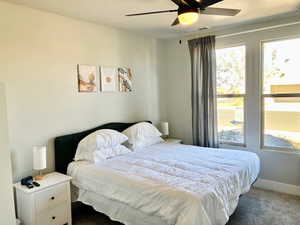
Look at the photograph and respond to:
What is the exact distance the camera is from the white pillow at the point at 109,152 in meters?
2.99

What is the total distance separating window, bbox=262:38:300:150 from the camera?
3496 millimetres

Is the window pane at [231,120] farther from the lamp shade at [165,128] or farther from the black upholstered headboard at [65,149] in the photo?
the black upholstered headboard at [65,149]

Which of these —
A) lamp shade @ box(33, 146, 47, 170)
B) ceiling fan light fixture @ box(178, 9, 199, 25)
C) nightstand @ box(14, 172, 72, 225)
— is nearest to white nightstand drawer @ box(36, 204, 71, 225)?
nightstand @ box(14, 172, 72, 225)

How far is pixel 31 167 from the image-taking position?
9.20ft

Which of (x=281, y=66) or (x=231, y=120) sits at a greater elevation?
(x=281, y=66)

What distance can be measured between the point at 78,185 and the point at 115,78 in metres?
1.78

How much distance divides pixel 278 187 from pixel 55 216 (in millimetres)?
3245

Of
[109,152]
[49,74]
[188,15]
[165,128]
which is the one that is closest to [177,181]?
[109,152]

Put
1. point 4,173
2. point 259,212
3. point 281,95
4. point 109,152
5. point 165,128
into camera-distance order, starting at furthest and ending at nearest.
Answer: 1. point 165,128
2. point 281,95
3. point 109,152
4. point 259,212
5. point 4,173

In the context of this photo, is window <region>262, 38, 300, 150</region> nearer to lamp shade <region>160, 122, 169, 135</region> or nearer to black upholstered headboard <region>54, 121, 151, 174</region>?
lamp shade <region>160, 122, 169, 135</region>

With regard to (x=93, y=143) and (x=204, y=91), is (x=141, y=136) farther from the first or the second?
(x=204, y=91)

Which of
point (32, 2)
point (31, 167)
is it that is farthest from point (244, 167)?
point (32, 2)

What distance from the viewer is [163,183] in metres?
2.22

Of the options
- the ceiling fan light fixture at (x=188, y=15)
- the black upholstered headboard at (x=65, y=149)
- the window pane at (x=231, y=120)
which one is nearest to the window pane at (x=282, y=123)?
the window pane at (x=231, y=120)
